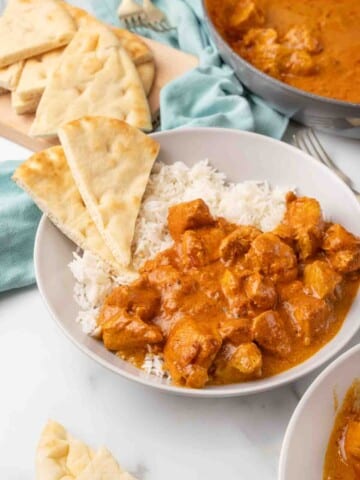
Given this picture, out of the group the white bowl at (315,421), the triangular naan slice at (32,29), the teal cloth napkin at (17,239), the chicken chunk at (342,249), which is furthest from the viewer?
the triangular naan slice at (32,29)

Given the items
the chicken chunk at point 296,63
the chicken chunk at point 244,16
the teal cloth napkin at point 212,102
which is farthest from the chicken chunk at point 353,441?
the chicken chunk at point 244,16

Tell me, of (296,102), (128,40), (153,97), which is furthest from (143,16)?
(296,102)

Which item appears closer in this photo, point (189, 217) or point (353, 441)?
point (353, 441)

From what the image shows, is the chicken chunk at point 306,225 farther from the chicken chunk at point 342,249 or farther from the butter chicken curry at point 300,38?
the butter chicken curry at point 300,38

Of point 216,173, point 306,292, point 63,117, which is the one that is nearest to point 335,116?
point 216,173

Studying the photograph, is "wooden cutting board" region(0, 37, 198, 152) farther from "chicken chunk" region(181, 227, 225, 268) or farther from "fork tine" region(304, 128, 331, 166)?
"chicken chunk" region(181, 227, 225, 268)

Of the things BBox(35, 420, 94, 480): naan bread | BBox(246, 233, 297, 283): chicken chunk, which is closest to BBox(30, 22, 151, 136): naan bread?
BBox(246, 233, 297, 283): chicken chunk

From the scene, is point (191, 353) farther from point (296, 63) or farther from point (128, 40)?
point (128, 40)
